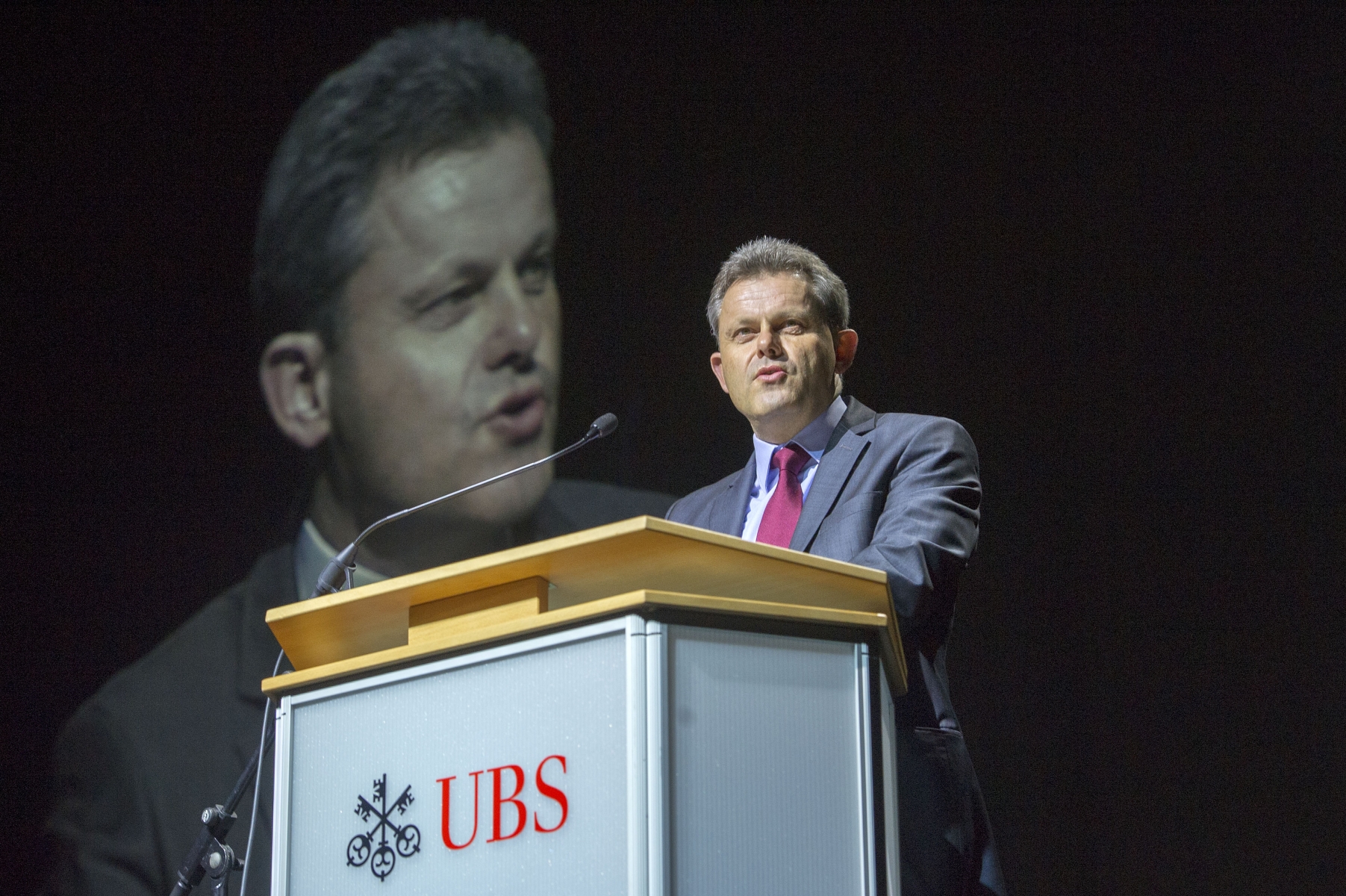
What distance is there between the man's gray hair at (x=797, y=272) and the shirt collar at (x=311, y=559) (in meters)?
1.14

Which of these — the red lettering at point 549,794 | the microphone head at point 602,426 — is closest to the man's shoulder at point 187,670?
the microphone head at point 602,426

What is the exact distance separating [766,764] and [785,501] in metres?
1.05

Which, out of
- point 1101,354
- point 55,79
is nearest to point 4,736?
point 55,79

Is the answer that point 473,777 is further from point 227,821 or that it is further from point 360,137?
point 360,137

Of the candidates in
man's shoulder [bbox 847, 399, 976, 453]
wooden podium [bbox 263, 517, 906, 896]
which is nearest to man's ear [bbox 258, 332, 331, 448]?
man's shoulder [bbox 847, 399, 976, 453]

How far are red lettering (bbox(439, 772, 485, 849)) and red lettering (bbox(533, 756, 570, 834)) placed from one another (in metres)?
0.06

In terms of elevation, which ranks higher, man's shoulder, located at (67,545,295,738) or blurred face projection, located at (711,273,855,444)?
blurred face projection, located at (711,273,855,444)

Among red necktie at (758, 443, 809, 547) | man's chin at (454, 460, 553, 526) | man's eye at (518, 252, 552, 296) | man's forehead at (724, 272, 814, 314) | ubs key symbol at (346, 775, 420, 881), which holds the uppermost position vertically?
man's eye at (518, 252, 552, 296)

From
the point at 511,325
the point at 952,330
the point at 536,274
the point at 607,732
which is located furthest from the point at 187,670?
the point at 952,330

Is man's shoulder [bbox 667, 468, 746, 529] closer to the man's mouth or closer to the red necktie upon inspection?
the red necktie

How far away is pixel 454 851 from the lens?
1.62 meters

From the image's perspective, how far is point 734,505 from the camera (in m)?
2.76

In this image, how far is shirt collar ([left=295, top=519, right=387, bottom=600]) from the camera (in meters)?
3.38

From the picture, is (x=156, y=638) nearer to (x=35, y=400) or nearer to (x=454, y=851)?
(x=35, y=400)
